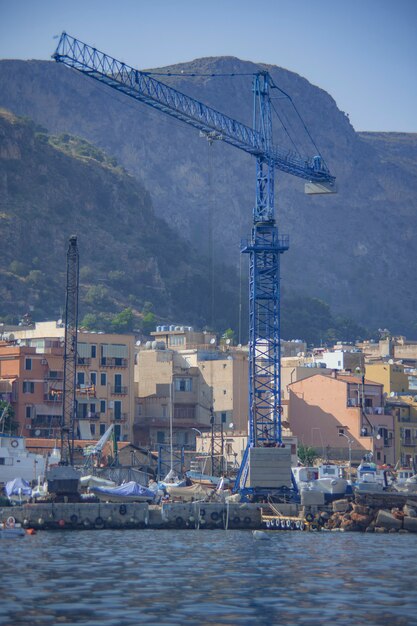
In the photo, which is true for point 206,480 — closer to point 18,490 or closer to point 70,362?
point 18,490

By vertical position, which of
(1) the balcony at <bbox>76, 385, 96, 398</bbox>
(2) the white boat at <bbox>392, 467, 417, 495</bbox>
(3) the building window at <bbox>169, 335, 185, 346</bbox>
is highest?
(3) the building window at <bbox>169, 335, 185, 346</bbox>

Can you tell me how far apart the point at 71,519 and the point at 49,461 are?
22.6m

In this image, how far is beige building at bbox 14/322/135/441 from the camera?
427 feet

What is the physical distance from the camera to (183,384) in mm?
144125

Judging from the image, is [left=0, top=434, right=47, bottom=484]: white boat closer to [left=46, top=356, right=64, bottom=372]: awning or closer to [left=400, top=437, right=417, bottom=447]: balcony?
[left=46, top=356, right=64, bottom=372]: awning

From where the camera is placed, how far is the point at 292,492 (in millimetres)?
93938

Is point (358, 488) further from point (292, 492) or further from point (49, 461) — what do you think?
point (49, 461)

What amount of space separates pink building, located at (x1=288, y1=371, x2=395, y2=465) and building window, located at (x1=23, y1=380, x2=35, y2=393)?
80.6 feet

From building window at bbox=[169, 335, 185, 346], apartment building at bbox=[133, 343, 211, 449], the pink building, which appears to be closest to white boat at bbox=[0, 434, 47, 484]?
apartment building at bbox=[133, 343, 211, 449]

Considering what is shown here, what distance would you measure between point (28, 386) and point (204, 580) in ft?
244

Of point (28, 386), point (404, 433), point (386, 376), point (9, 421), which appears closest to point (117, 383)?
point (28, 386)

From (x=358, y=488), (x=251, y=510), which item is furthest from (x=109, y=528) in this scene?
(x=358, y=488)

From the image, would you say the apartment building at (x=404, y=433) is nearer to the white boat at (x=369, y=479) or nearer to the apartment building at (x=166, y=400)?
the white boat at (x=369, y=479)

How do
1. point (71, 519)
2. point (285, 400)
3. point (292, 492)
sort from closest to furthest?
point (71, 519), point (292, 492), point (285, 400)
